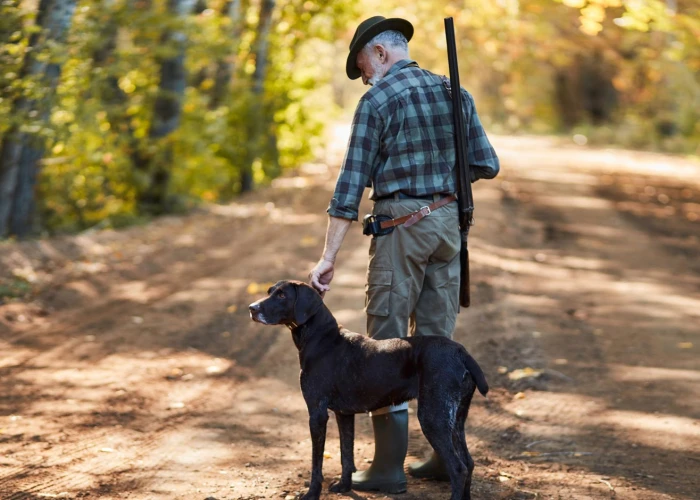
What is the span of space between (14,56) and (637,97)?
38.9 metres

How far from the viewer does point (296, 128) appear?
24.8 meters

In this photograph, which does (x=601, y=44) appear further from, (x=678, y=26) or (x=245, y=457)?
(x=245, y=457)

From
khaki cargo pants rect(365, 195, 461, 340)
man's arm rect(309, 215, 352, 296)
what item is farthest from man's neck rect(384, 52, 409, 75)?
man's arm rect(309, 215, 352, 296)

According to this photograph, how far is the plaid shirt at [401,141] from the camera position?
503cm

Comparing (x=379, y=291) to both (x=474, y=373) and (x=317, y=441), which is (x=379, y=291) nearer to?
(x=474, y=373)

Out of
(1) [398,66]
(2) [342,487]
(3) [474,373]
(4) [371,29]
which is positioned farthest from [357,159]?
(2) [342,487]

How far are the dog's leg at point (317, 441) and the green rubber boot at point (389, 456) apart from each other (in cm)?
39

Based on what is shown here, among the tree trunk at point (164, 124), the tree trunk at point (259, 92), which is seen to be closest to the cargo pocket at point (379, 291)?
the tree trunk at point (164, 124)

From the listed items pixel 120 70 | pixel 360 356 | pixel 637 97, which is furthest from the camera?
pixel 637 97

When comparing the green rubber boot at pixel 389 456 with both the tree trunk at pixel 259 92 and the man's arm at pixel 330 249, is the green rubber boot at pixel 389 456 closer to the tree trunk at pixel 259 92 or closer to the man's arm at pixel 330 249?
the man's arm at pixel 330 249

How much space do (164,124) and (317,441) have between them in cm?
1378

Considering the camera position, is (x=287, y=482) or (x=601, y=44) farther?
(x=601, y=44)

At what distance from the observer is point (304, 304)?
4.91 m

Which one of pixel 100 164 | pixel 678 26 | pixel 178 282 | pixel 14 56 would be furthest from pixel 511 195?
pixel 14 56
